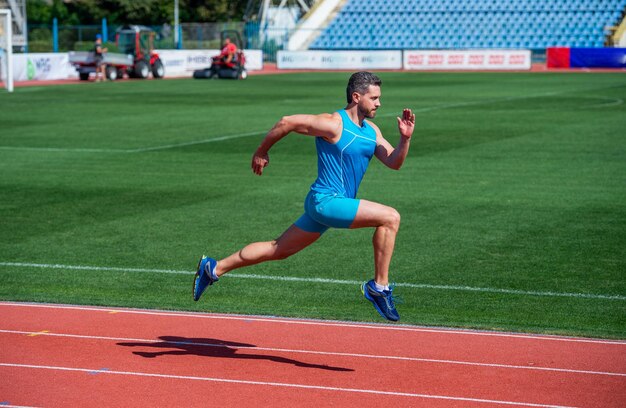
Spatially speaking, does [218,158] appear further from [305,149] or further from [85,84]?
[85,84]

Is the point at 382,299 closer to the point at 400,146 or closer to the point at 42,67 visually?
the point at 400,146

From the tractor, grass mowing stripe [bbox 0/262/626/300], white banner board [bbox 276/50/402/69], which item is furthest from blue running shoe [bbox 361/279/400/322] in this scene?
white banner board [bbox 276/50/402/69]

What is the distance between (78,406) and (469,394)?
9.05 feet

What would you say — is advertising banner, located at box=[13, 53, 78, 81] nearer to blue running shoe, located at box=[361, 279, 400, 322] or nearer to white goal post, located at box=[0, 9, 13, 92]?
white goal post, located at box=[0, 9, 13, 92]

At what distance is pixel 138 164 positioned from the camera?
20.5m

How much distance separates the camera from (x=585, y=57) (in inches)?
2413

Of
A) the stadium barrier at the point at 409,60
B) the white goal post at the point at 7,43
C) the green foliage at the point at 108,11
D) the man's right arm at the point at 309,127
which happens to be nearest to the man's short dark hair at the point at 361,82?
the man's right arm at the point at 309,127

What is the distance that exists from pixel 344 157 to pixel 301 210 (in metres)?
7.56

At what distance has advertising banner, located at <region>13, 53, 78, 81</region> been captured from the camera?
49.6 meters

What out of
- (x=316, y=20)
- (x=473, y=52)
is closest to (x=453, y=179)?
(x=473, y=52)

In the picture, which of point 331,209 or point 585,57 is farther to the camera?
point 585,57

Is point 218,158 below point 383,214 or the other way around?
below

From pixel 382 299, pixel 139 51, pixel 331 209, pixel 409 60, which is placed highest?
pixel 331 209

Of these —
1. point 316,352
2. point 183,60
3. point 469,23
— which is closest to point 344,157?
point 316,352
